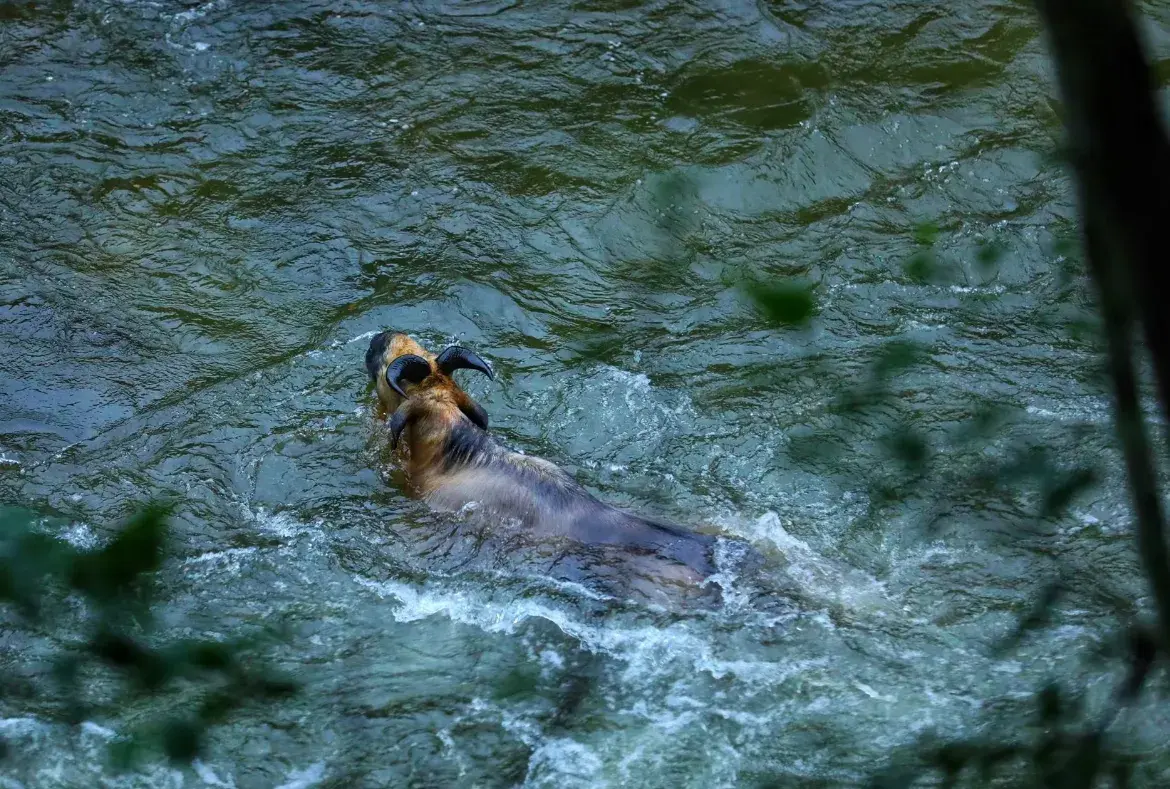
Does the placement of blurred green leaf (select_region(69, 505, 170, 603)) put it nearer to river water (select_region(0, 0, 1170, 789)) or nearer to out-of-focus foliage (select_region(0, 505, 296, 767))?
out-of-focus foliage (select_region(0, 505, 296, 767))

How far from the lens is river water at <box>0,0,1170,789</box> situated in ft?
20.8

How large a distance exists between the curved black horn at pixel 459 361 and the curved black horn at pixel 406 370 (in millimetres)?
111

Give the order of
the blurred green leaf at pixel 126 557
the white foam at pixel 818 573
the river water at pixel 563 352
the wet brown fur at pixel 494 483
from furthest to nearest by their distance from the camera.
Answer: the wet brown fur at pixel 494 483
the white foam at pixel 818 573
the river water at pixel 563 352
the blurred green leaf at pixel 126 557

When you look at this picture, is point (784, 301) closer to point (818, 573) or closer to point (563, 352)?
point (818, 573)

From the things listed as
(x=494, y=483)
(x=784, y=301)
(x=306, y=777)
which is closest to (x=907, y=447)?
(x=784, y=301)

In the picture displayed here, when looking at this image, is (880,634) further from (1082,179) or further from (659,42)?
(659,42)

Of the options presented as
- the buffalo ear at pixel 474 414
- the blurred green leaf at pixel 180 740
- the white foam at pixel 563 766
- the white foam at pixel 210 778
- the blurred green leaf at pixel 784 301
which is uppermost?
the blurred green leaf at pixel 784 301

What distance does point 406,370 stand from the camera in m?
8.80

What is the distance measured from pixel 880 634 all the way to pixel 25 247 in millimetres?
7932

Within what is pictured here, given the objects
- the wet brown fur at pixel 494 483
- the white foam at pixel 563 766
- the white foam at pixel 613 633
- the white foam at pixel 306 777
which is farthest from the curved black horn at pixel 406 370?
the white foam at pixel 563 766

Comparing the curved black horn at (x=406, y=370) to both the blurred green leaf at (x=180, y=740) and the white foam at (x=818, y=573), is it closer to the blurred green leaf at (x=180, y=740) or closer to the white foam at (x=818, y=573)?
the white foam at (x=818, y=573)

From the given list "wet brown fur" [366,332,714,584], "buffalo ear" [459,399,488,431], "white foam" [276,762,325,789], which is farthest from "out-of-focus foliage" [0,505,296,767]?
"buffalo ear" [459,399,488,431]

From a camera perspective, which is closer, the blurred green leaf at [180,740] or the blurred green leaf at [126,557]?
the blurred green leaf at [126,557]

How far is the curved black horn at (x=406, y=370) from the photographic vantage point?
8.70 metres
